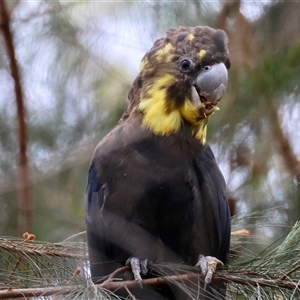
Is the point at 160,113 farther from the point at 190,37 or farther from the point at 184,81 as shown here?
the point at 190,37

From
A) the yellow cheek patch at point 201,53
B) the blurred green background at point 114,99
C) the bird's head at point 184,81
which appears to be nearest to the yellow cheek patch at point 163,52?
the bird's head at point 184,81

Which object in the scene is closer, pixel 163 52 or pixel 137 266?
pixel 137 266

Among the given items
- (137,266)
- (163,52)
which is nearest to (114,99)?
(163,52)

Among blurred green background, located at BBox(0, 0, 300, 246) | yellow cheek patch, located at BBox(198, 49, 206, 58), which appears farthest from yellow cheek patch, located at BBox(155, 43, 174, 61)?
blurred green background, located at BBox(0, 0, 300, 246)

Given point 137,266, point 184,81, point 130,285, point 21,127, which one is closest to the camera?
point 130,285

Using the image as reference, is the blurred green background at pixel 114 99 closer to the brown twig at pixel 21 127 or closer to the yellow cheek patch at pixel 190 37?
the brown twig at pixel 21 127

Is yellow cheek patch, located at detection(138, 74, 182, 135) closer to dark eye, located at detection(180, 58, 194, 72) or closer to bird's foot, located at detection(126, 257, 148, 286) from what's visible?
dark eye, located at detection(180, 58, 194, 72)

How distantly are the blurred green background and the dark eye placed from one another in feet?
2.03

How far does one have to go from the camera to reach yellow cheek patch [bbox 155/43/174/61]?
1.83 metres

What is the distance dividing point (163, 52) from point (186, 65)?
0.36ft

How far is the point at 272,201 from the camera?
2.44 m

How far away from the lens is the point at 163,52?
1837 millimetres

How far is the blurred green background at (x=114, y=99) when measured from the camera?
234 cm

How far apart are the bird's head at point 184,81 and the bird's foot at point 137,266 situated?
1.21ft
